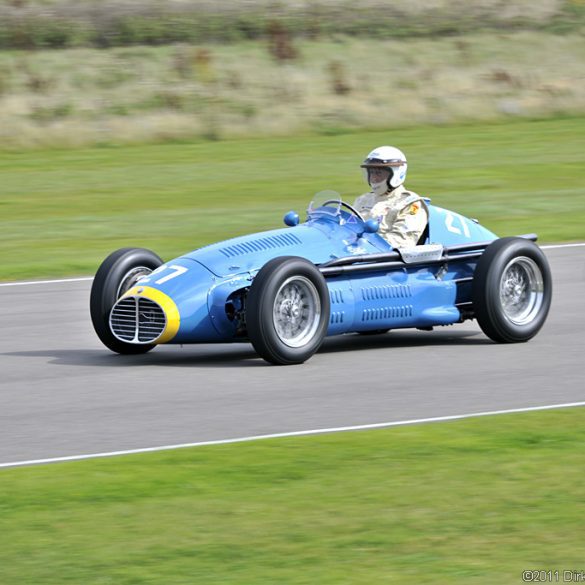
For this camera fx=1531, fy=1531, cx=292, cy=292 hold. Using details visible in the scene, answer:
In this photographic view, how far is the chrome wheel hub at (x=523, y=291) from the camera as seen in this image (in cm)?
1148

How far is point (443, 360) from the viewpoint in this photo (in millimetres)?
10820

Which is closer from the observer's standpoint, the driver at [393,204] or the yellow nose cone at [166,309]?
the yellow nose cone at [166,309]

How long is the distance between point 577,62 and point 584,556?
3081 centimetres

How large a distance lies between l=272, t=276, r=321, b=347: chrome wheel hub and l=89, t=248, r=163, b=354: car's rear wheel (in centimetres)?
113

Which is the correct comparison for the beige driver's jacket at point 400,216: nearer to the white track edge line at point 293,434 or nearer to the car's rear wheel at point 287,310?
the car's rear wheel at point 287,310

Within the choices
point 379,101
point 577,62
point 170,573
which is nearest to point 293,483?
point 170,573

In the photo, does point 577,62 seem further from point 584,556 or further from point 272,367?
point 584,556

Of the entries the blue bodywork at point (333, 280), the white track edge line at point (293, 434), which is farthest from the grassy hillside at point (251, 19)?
the white track edge line at point (293, 434)

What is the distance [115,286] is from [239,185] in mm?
12970

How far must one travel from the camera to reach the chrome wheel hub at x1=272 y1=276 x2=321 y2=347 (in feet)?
33.9

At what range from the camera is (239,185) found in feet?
78.4

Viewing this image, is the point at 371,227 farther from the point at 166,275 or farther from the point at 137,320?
the point at 137,320

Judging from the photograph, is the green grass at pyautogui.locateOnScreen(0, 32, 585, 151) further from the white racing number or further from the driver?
the white racing number

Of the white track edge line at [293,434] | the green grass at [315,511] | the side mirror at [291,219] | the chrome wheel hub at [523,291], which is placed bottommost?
the green grass at [315,511]
